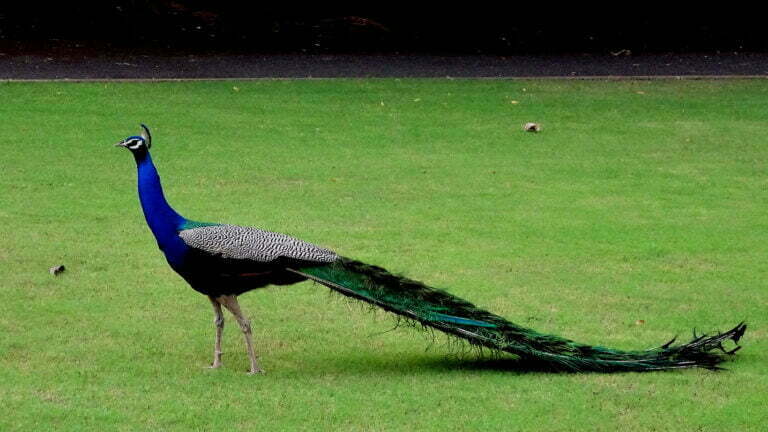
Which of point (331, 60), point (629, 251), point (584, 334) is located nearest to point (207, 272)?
point (584, 334)

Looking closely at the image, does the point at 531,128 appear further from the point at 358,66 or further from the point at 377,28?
the point at 377,28

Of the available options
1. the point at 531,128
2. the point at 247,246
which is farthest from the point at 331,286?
the point at 531,128

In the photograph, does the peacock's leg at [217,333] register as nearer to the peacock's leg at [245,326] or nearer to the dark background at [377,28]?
the peacock's leg at [245,326]

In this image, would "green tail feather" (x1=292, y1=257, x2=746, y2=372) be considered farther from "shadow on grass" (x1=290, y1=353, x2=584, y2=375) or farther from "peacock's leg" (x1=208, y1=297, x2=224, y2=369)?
"peacock's leg" (x1=208, y1=297, x2=224, y2=369)

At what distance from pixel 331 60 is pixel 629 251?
9.67 meters

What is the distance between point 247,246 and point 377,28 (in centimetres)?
1415

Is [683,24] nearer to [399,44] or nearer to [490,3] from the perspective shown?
[490,3]

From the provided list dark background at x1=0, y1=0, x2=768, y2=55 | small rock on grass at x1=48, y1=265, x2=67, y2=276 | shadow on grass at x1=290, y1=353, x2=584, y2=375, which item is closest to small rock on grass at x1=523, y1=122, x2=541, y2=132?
dark background at x1=0, y1=0, x2=768, y2=55

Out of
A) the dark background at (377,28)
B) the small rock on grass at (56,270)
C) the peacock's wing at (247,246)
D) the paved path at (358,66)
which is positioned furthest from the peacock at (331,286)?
the dark background at (377,28)

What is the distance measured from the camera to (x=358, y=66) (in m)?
18.4

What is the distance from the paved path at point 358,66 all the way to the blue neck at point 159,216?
10387 mm

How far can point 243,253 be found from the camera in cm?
681

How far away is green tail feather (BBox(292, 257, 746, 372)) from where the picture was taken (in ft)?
22.9

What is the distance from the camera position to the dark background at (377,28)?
19.6 m
